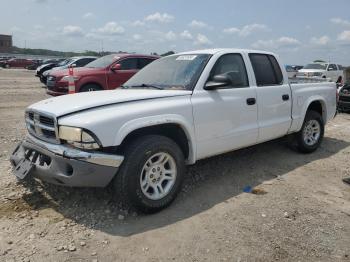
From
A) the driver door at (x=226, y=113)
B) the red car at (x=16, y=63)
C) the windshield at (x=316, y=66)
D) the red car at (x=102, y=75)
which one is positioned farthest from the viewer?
the red car at (x=16, y=63)

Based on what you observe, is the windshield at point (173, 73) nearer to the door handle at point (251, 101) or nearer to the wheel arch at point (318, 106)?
the door handle at point (251, 101)

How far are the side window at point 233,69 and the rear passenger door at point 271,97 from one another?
26 cm

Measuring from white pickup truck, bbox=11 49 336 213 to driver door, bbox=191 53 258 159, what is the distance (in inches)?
0.5

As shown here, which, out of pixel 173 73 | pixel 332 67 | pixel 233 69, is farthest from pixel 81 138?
pixel 332 67

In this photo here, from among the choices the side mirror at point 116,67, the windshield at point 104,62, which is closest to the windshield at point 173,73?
the side mirror at point 116,67

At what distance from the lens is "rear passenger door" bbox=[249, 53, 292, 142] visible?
530 centimetres

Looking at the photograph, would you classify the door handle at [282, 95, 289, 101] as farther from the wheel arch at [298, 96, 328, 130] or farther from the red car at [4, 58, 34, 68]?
the red car at [4, 58, 34, 68]

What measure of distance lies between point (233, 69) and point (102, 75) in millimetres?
6730

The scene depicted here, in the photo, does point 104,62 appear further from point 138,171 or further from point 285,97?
point 138,171

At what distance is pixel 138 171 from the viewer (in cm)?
376

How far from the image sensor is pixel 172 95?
4.23 meters

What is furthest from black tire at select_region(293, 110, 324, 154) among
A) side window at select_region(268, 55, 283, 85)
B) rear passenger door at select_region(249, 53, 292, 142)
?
side window at select_region(268, 55, 283, 85)

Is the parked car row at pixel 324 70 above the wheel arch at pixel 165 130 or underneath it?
above

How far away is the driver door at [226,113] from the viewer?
4406mm
